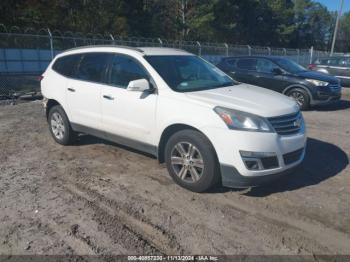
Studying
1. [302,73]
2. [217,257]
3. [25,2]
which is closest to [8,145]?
[217,257]

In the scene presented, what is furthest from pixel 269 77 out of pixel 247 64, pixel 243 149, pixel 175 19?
pixel 175 19

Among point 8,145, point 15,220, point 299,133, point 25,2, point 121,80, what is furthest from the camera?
point 25,2

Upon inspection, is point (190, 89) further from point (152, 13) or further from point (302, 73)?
point (152, 13)

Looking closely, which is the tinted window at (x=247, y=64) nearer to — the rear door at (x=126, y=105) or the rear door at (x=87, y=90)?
the rear door at (x=87, y=90)

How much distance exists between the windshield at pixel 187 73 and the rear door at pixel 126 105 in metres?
0.26

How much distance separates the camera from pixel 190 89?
483 cm

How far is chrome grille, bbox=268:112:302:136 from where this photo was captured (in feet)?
13.9

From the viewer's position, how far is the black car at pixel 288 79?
10414 mm

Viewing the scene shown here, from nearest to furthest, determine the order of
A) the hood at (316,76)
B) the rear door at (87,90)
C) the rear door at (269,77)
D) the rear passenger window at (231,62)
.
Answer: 1. the rear door at (87,90)
2. the hood at (316,76)
3. the rear door at (269,77)
4. the rear passenger window at (231,62)

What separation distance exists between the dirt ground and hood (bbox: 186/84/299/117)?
1.05m

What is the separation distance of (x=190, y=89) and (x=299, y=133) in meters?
1.54

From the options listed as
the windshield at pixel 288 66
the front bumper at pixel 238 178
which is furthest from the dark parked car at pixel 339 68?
the front bumper at pixel 238 178

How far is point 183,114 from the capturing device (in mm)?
4414

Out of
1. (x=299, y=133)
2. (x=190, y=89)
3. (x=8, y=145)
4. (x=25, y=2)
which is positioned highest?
(x=25, y=2)
